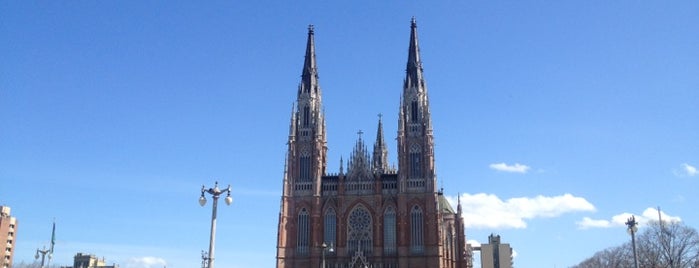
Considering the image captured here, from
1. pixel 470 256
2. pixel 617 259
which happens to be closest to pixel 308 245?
pixel 470 256

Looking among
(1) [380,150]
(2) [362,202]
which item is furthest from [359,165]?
(1) [380,150]

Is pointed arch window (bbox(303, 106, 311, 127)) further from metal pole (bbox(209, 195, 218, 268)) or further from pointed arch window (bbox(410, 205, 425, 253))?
metal pole (bbox(209, 195, 218, 268))

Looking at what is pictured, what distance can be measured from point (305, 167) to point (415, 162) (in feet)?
52.5

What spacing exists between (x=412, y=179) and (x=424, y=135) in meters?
6.83

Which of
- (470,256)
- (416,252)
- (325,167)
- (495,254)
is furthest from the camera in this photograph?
(470,256)

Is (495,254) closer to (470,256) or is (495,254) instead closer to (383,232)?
(383,232)

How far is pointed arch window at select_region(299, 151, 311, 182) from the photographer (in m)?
96.9

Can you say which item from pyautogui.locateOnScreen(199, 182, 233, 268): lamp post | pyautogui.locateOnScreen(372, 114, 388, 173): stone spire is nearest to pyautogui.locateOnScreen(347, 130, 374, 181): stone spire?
pyautogui.locateOnScreen(372, 114, 388, 173): stone spire

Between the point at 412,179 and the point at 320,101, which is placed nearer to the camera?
the point at 412,179

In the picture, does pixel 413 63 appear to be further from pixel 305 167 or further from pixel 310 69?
pixel 305 167

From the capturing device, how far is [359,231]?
94.2m

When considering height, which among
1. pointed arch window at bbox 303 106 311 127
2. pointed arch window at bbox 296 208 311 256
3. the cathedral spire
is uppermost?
the cathedral spire

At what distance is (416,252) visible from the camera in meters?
91.4

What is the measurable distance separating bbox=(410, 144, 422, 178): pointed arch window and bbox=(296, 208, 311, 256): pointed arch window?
1622 cm
